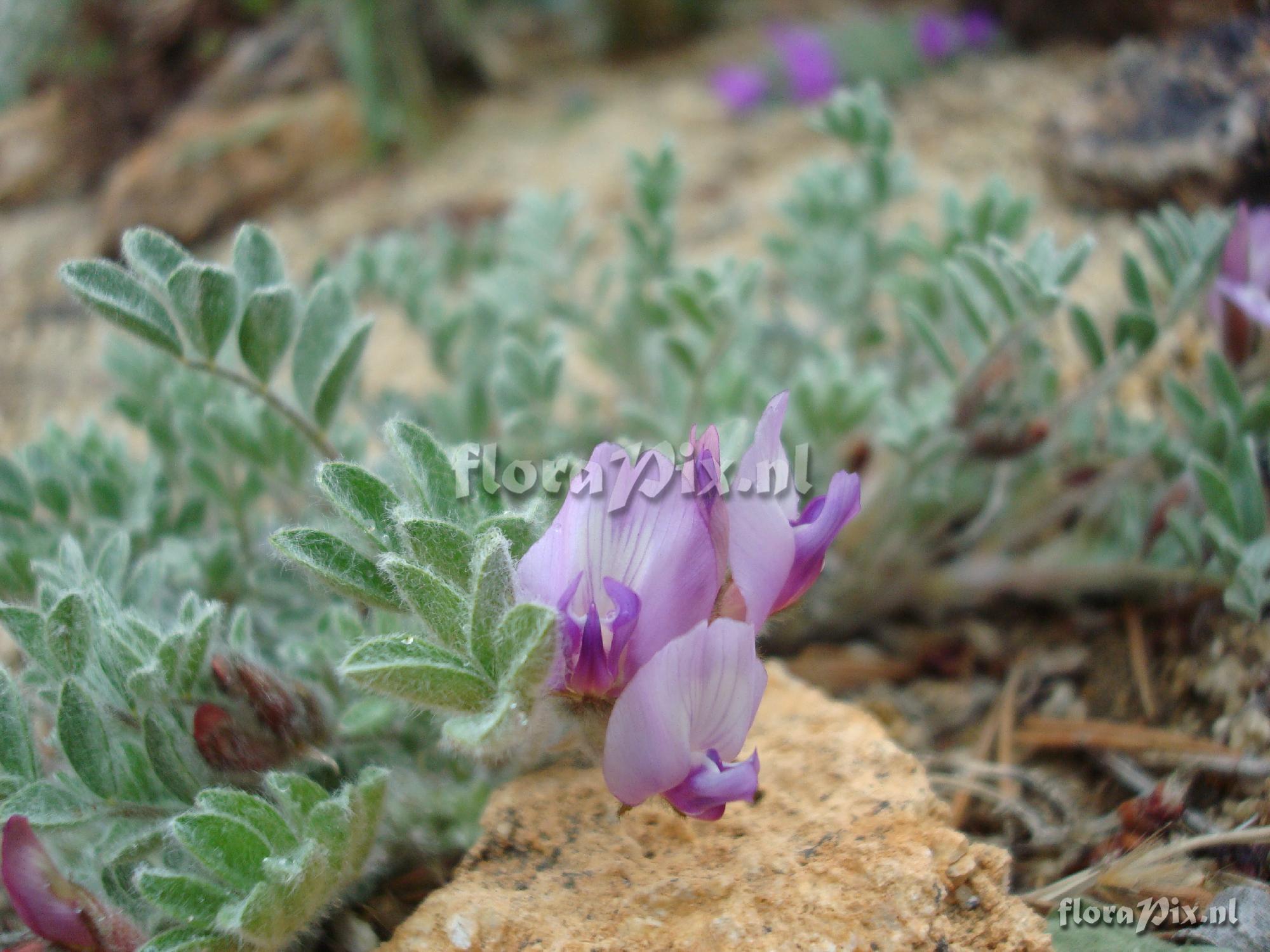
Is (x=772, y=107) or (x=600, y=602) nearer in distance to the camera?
(x=600, y=602)

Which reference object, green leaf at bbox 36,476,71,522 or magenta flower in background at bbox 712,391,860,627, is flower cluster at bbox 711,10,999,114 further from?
magenta flower in background at bbox 712,391,860,627

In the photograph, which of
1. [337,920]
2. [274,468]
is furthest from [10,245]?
[337,920]

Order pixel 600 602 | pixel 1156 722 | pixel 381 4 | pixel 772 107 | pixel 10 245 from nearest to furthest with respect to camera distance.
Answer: pixel 600 602 < pixel 1156 722 < pixel 10 245 < pixel 381 4 < pixel 772 107

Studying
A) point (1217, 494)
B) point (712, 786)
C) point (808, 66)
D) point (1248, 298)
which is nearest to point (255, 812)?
point (712, 786)

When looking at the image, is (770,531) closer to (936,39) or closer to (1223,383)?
(1223,383)

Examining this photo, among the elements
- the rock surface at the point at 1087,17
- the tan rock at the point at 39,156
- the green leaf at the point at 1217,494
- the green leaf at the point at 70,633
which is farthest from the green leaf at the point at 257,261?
the rock surface at the point at 1087,17

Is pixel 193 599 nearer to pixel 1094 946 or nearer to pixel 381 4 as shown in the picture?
pixel 1094 946

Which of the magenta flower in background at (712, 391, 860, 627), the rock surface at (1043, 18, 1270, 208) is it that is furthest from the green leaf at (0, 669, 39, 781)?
the rock surface at (1043, 18, 1270, 208)
